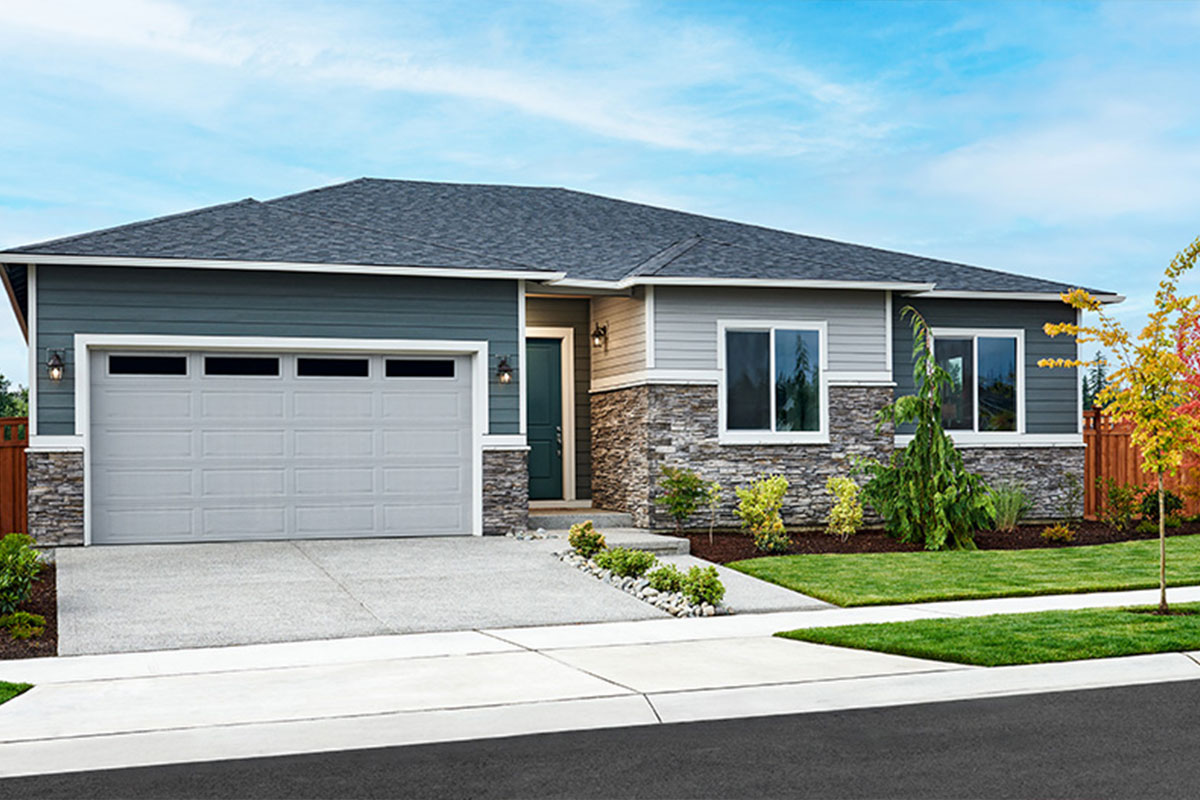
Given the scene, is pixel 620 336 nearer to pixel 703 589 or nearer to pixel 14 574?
pixel 703 589

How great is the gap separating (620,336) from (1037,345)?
267 inches

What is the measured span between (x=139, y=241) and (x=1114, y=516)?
14242 millimetres

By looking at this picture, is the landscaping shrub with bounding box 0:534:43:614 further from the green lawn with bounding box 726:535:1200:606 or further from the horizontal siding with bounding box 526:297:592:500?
the horizontal siding with bounding box 526:297:592:500

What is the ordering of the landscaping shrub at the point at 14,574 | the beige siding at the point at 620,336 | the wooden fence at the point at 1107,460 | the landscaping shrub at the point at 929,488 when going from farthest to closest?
the wooden fence at the point at 1107,460
the beige siding at the point at 620,336
the landscaping shrub at the point at 929,488
the landscaping shrub at the point at 14,574

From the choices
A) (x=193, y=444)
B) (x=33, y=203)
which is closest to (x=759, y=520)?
(x=193, y=444)

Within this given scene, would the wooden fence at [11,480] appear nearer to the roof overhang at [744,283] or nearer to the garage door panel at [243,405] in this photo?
the garage door panel at [243,405]

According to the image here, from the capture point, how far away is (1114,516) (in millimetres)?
17938

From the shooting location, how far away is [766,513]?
50.1ft

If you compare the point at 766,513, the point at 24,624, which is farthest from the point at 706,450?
the point at 24,624

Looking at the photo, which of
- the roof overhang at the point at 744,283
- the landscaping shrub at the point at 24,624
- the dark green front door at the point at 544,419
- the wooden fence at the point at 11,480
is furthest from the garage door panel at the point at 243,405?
the landscaping shrub at the point at 24,624

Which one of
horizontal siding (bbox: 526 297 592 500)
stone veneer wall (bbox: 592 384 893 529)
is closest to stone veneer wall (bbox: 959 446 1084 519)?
stone veneer wall (bbox: 592 384 893 529)

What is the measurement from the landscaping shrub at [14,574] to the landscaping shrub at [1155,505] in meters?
14.9

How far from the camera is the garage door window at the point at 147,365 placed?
578 inches

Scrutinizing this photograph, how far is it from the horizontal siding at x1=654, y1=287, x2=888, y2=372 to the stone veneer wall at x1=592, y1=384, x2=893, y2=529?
1.36 ft
